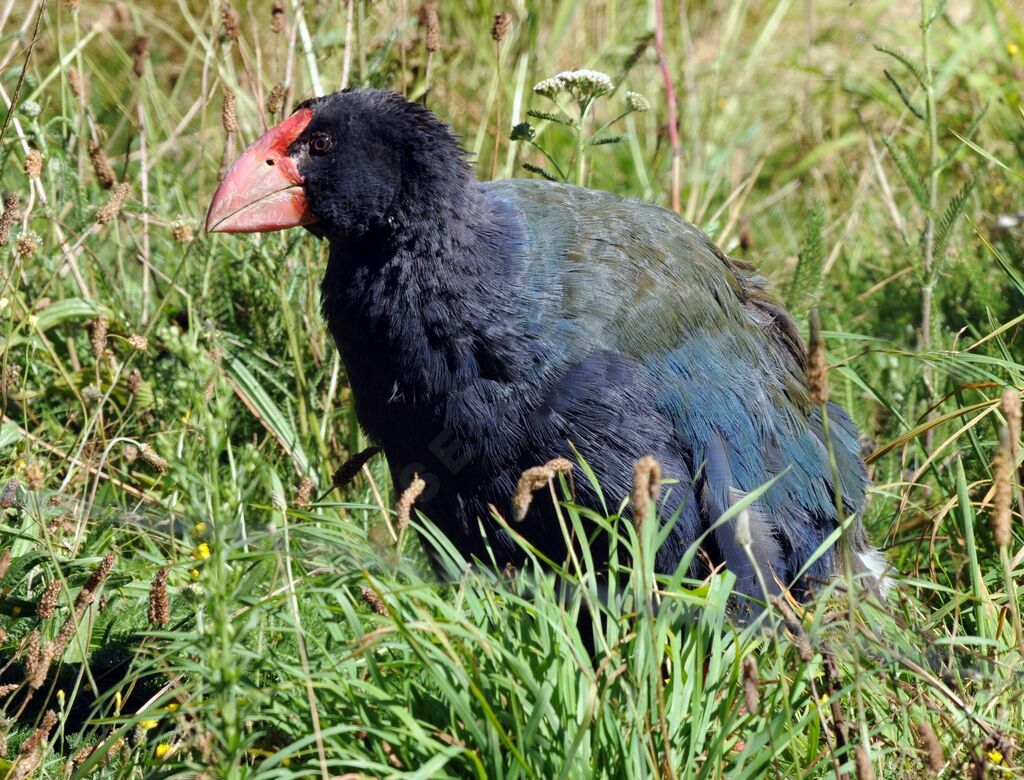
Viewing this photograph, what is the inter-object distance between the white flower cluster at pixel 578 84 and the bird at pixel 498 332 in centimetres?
33

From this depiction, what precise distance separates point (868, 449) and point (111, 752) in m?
2.01

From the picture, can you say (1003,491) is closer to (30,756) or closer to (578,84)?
(30,756)

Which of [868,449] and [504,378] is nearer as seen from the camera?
[504,378]

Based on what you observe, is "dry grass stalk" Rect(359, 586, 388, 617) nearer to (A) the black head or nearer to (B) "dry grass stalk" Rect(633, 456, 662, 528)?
(B) "dry grass stalk" Rect(633, 456, 662, 528)

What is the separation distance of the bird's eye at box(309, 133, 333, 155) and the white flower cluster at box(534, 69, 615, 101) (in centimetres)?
58

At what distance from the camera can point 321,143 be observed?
248 cm

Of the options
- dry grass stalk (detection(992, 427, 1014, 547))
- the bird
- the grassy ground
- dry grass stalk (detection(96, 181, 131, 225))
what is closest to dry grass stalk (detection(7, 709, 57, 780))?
the grassy ground

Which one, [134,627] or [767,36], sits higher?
[767,36]

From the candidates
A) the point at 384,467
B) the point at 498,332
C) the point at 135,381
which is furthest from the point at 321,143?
the point at 384,467

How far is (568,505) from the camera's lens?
2064 millimetres

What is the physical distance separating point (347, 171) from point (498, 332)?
42 cm

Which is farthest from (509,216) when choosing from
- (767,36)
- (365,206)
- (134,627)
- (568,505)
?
(767,36)

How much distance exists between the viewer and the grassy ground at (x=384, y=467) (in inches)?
73.1

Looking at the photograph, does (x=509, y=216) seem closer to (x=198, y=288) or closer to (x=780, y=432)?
(x=780, y=432)
